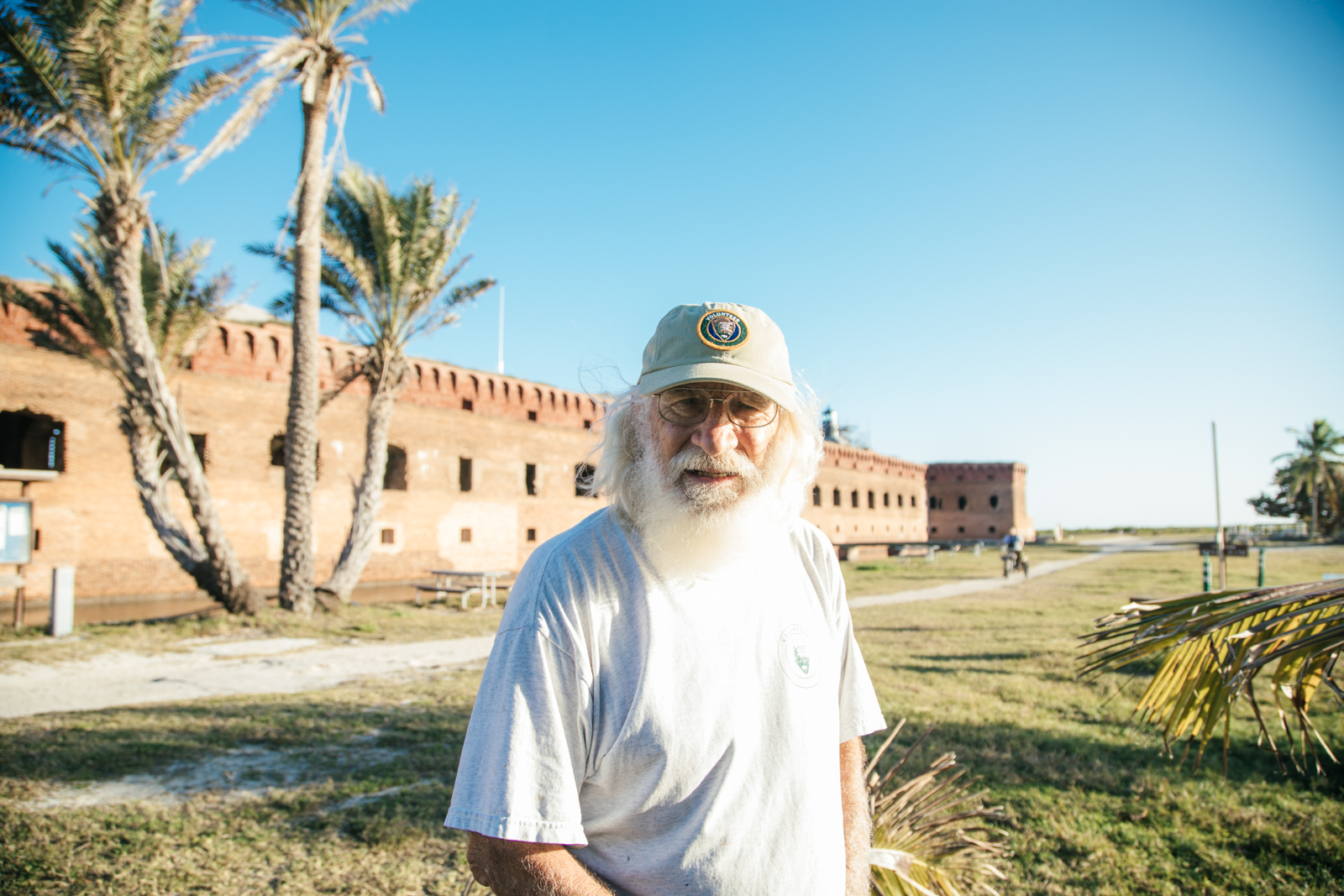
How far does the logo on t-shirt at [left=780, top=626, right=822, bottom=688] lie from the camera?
1.42 m

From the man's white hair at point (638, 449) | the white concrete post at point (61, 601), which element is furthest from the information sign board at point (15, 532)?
the man's white hair at point (638, 449)

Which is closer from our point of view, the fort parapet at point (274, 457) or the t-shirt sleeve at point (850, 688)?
the t-shirt sleeve at point (850, 688)

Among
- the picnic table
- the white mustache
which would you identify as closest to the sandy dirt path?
the picnic table

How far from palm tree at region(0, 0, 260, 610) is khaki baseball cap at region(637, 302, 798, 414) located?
428 inches

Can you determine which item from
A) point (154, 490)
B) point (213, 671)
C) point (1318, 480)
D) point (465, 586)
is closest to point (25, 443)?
point (154, 490)

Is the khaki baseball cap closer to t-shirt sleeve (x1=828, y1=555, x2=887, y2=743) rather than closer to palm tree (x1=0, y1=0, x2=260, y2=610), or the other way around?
t-shirt sleeve (x1=828, y1=555, x2=887, y2=743)

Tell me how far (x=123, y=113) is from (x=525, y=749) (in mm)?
11692

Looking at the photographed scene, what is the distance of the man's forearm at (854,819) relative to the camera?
5.08 ft

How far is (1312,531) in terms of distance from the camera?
5209 centimetres

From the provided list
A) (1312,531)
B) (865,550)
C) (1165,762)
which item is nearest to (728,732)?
(1165,762)

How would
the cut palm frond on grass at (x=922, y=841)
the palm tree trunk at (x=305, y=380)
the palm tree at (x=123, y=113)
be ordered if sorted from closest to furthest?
1. the cut palm frond on grass at (x=922, y=841)
2. the palm tree at (x=123, y=113)
3. the palm tree trunk at (x=305, y=380)

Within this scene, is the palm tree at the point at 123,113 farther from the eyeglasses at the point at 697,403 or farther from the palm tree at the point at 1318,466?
the palm tree at the point at 1318,466

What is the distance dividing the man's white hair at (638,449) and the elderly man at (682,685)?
2cm

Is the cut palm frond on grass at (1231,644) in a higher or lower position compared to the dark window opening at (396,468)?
lower
